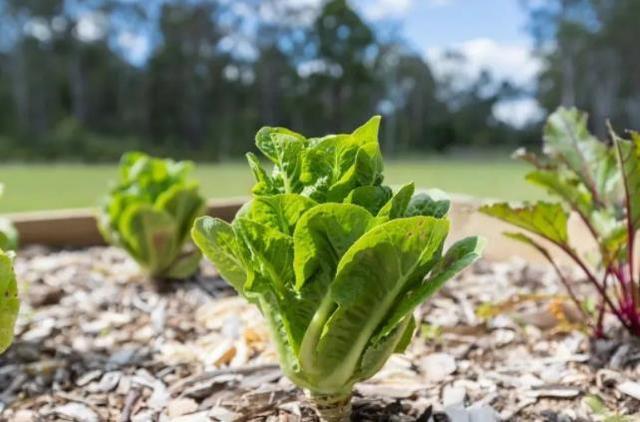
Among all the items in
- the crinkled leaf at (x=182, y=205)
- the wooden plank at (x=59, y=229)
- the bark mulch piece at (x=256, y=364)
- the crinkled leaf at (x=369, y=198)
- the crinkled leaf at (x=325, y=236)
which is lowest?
the wooden plank at (x=59, y=229)

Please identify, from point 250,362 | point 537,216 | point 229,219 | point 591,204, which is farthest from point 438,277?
point 229,219

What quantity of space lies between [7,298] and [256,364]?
0.61 m

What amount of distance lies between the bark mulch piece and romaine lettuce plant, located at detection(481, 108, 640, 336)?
4.7 inches

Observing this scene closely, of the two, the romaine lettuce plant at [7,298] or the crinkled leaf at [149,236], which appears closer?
the romaine lettuce plant at [7,298]

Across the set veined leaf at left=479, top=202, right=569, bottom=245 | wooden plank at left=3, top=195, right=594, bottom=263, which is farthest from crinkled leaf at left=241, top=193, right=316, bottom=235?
wooden plank at left=3, top=195, right=594, bottom=263

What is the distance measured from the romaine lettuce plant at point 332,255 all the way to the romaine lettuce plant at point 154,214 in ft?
4.21

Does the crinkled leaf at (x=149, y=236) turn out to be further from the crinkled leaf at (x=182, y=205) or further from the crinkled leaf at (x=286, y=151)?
the crinkled leaf at (x=286, y=151)

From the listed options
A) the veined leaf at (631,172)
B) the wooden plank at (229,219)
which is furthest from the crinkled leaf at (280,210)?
the wooden plank at (229,219)

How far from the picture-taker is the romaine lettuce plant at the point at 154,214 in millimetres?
2268

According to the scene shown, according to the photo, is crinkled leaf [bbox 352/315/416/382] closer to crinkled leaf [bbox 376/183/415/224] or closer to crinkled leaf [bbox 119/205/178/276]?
crinkled leaf [bbox 376/183/415/224]

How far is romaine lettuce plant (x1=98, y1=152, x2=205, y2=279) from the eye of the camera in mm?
2268

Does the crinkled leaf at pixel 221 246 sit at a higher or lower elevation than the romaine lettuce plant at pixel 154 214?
higher

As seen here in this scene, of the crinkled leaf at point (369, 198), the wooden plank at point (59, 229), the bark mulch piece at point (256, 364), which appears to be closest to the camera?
the crinkled leaf at point (369, 198)

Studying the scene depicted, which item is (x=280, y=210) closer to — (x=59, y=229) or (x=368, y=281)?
(x=368, y=281)
